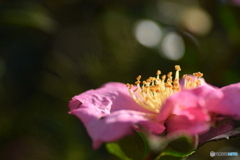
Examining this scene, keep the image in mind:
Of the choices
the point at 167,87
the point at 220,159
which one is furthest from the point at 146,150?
the point at 220,159

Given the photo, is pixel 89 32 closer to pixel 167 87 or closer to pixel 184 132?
pixel 167 87

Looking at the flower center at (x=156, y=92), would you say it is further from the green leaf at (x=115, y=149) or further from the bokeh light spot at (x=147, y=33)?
the bokeh light spot at (x=147, y=33)

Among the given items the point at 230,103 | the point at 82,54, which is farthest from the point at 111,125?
the point at 82,54

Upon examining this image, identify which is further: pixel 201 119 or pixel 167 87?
pixel 167 87

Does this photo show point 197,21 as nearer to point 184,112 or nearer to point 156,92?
point 156,92

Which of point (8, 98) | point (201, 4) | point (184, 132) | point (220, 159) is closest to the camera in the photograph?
point (184, 132)

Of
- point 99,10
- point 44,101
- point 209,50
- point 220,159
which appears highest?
point 99,10

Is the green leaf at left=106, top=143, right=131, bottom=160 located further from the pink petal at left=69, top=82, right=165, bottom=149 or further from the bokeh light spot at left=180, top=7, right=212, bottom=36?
the bokeh light spot at left=180, top=7, right=212, bottom=36
